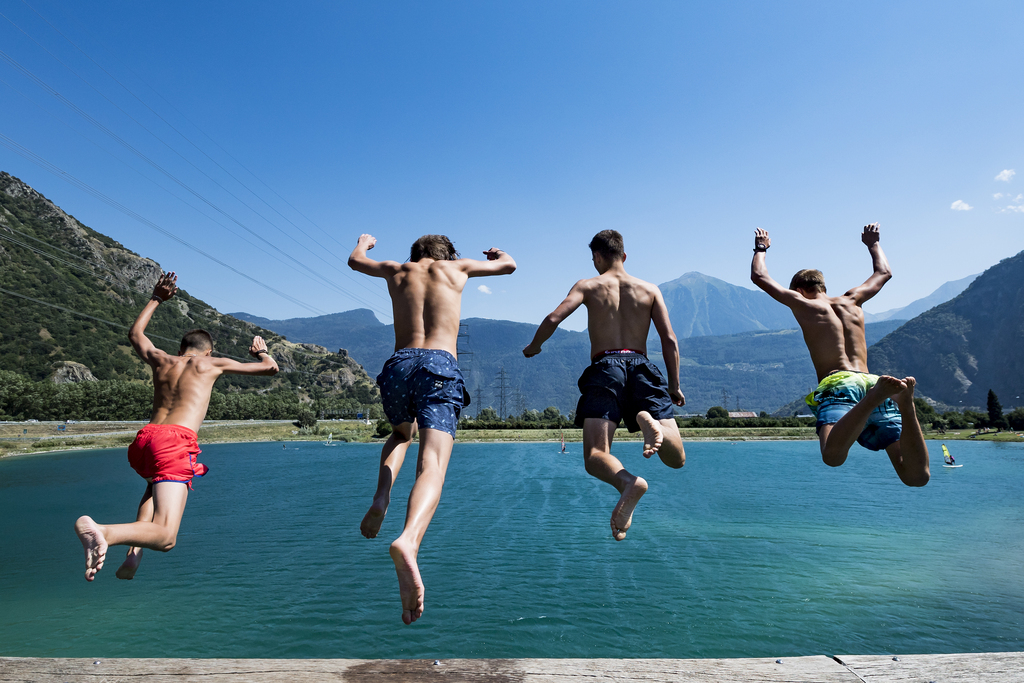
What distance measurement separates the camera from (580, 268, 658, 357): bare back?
21.9ft

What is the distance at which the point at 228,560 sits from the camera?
3816cm

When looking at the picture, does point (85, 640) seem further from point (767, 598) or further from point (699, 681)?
point (767, 598)

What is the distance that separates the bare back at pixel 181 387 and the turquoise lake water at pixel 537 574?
65.3ft

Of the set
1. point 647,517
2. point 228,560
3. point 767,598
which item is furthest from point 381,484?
point 647,517

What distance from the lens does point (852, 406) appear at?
Answer: 681 cm

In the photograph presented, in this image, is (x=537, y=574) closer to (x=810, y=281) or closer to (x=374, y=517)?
(x=810, y=281)

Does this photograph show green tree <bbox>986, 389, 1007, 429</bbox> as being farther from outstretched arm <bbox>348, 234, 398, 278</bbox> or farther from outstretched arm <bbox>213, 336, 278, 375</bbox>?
outstretched arm <bbox>213, 336, 278, 375</bbox>

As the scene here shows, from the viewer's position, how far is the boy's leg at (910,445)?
581 cm

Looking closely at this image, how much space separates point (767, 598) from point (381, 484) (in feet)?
109

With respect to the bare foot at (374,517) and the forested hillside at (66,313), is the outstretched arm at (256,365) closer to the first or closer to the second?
the bare foot at (374,517)

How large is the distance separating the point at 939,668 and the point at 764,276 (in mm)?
4440

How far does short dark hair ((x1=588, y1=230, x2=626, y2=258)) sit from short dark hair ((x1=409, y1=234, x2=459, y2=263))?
5.90 feet

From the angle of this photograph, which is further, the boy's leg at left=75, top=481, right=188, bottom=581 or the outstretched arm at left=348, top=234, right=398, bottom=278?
the outstretched arm at left=348, top=234, right=398, bottom=278

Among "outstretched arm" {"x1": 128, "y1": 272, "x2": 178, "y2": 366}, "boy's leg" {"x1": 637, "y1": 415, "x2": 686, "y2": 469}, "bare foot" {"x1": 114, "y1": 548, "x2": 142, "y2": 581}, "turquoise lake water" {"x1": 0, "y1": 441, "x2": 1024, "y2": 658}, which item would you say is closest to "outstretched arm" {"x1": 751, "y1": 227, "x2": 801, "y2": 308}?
"boy's leg" {"x1": 637, "y1": 415, "x2": 686, "y2": 469}
